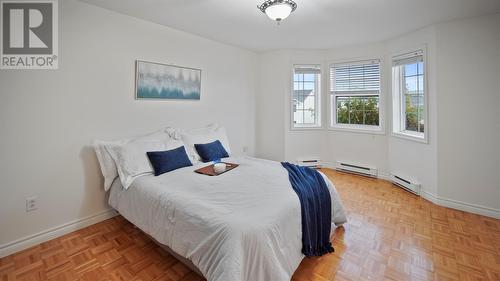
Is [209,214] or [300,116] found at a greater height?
[300,116]

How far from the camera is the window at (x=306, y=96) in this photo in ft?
14.8

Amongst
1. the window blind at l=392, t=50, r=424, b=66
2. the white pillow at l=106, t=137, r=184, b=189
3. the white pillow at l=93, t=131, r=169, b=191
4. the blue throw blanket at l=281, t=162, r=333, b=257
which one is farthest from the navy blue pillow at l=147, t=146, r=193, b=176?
the window blind at l=392, t=50, r=424, b=66

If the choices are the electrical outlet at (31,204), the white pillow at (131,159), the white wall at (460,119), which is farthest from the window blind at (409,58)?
the electrical outlet at (31,204)

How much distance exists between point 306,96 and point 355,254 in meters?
3.25

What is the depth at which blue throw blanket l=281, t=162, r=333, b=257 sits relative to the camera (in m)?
1.83

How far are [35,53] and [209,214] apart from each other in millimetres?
2278

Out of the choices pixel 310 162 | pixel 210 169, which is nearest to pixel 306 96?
pixel 310 162

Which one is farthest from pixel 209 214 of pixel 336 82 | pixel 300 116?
pixel 336 82

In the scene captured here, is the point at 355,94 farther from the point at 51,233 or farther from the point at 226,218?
the point at 51,233

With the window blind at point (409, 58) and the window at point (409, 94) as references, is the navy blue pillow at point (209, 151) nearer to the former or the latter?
the window at point (409, 94)

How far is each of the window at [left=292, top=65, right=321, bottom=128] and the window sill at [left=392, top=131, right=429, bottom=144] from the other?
1.41m

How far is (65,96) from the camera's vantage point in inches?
89.7

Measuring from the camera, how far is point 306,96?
461cm

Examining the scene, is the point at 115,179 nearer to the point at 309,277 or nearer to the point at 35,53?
the point at 35,53
